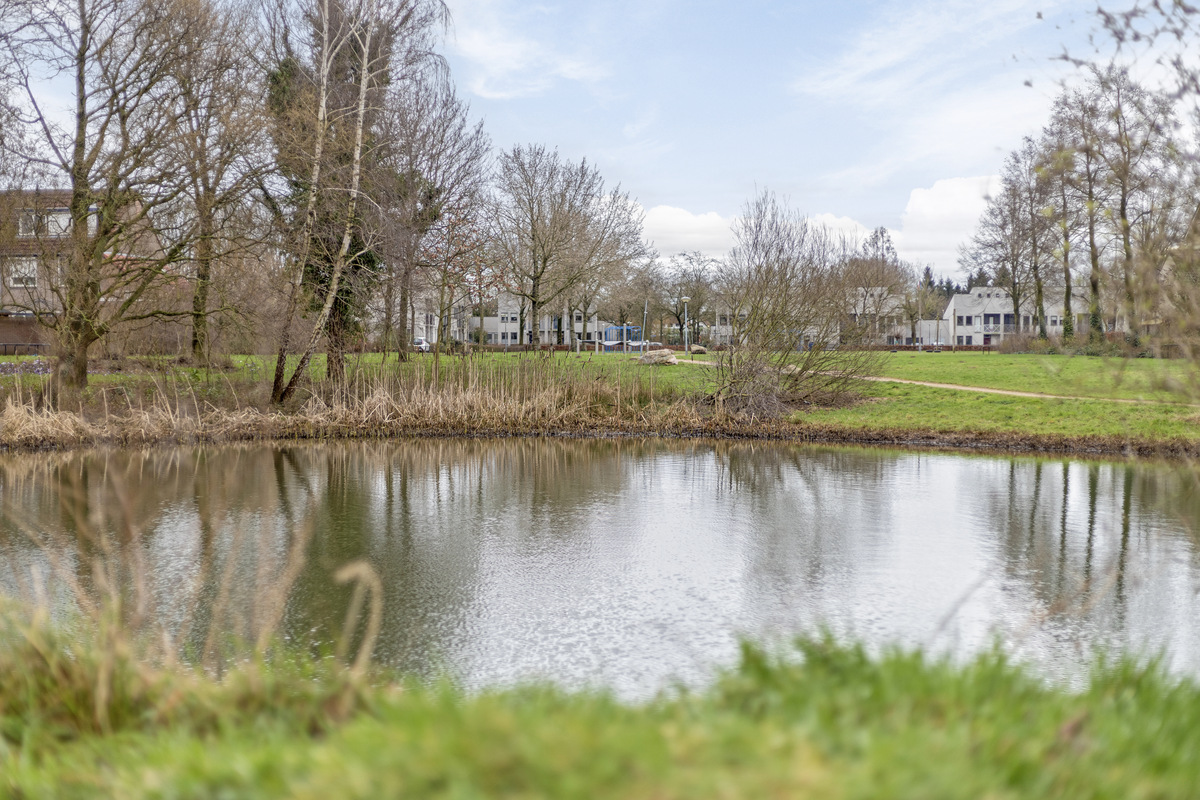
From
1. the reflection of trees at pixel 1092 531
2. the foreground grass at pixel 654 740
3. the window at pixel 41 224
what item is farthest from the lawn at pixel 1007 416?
the window at pixel 41 224

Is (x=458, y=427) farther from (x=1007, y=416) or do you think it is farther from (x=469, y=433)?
(x=1007, y=416)

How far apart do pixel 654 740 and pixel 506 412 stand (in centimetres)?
1855

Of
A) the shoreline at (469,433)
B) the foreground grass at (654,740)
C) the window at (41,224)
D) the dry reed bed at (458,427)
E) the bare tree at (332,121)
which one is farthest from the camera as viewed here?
the bare tree at (332,121)

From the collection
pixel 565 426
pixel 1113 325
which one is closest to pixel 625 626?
pixel 1113 325

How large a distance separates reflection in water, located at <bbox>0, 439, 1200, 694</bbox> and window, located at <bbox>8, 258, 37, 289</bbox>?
5394mm

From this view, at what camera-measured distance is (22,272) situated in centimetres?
1973

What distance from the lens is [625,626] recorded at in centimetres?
676

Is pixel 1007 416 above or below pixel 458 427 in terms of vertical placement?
above

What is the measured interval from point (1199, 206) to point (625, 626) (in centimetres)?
459

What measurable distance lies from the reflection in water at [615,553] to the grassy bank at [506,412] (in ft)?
5.86

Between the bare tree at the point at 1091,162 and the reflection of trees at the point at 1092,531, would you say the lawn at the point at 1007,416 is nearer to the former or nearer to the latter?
the reflection of trees at the point at 1092,531

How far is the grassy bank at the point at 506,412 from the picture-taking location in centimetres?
1772

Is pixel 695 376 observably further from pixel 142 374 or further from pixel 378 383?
pixel 142 374

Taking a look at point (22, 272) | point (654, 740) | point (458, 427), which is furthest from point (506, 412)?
point (654, 740)
